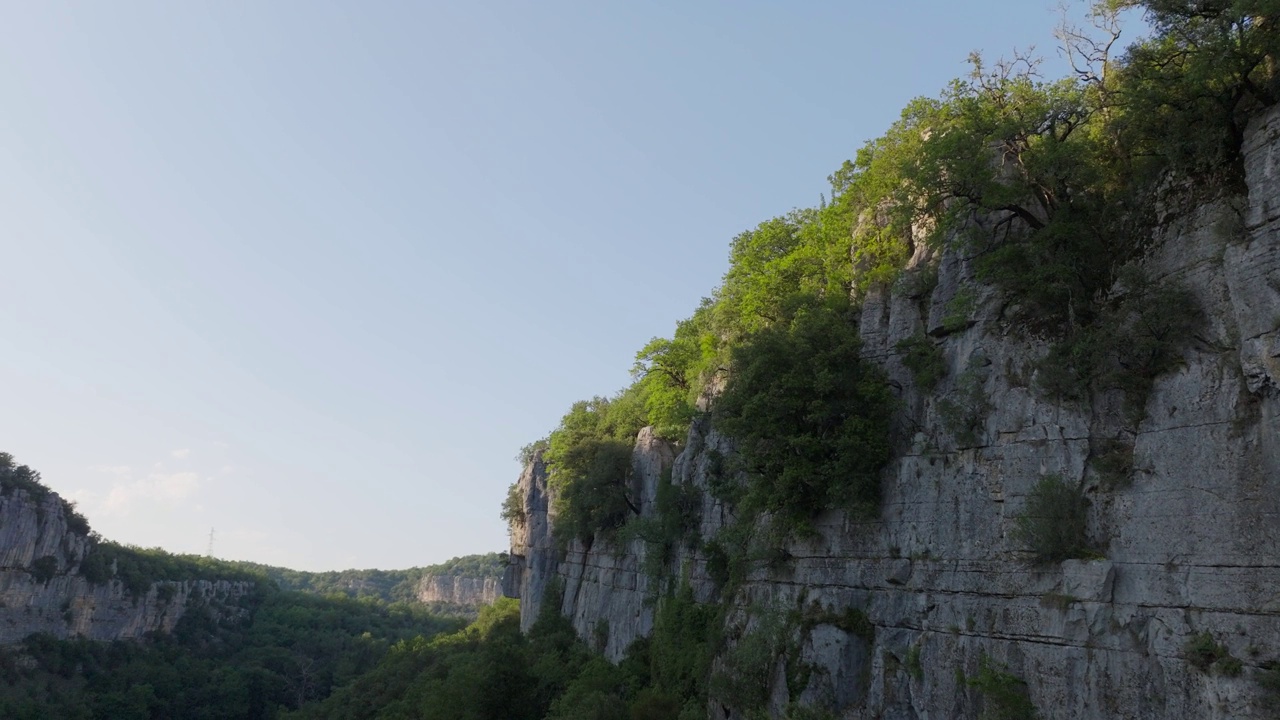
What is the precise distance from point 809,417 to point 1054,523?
8056 millimetres

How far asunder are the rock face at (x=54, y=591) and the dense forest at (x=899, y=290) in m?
59.3

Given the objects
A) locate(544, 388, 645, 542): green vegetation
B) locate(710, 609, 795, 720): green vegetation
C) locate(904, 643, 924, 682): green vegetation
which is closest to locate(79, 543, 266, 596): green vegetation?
locate(544, 388, 645, 542): green vegetation

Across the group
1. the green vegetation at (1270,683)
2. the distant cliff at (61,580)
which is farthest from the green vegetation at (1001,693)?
the distant cliff at (61,580)

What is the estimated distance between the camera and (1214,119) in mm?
15406

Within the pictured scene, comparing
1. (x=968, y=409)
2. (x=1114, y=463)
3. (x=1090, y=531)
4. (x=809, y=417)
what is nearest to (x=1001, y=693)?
(x=1090, y=531)

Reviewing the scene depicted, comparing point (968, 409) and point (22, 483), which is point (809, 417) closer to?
point (968, 409)

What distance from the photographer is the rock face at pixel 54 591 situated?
82312 millimetres

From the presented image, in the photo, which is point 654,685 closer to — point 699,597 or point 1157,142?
point 699,597

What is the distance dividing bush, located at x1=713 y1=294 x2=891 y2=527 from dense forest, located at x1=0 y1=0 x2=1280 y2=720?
0.07 meters

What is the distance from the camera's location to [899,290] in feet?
78.0

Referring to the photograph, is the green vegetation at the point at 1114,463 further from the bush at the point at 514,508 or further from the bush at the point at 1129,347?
the bush at the point at 514,508

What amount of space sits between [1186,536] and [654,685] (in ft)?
73.2

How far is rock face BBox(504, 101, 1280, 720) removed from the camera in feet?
44.7

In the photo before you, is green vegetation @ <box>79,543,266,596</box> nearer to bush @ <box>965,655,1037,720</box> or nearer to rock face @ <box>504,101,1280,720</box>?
rock face @ <box>504,101,1280,720</box>
